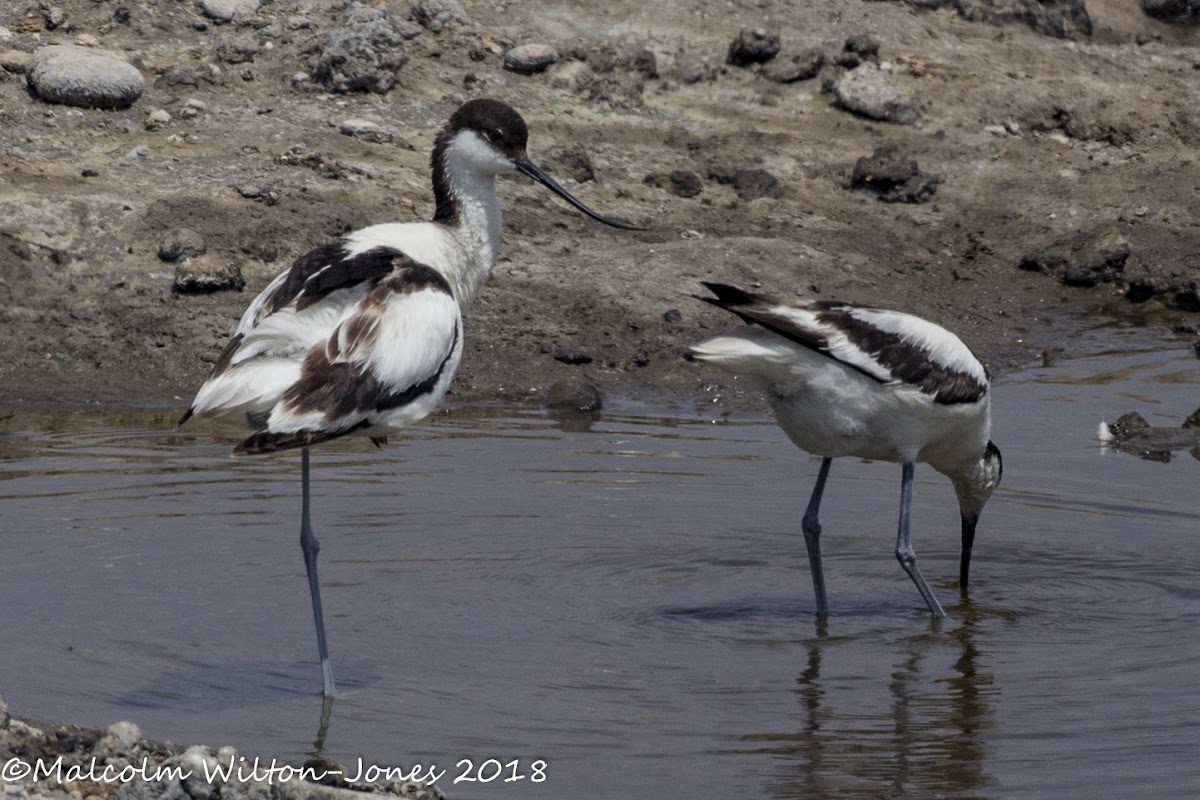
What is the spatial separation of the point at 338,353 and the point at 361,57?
20.4 ft

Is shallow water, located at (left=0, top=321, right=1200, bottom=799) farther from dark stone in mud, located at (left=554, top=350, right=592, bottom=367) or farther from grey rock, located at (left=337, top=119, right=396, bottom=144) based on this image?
grey rock, located at (left=337, top=119, right=396, bottom=144)

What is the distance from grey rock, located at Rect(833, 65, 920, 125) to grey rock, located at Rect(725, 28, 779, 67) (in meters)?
0.52

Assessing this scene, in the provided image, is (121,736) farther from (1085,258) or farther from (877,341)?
(1085,258)

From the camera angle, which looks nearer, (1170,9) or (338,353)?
(338,353)

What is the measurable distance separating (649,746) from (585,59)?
780 centimetres

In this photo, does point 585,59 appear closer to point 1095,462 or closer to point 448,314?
point 1095,462

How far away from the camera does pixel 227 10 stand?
11.6 m

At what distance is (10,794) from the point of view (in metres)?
3.84

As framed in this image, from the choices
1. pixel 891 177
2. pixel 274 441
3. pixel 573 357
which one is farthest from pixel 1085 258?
pixel 274 441

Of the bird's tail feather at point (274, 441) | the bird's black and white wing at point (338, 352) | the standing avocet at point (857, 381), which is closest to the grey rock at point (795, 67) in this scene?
the standing avocet at point (857, 381)

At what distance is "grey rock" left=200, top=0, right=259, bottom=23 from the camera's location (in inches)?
458

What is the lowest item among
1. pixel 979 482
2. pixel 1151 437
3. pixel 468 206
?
pixel 1151 437

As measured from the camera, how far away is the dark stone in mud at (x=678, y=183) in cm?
1108

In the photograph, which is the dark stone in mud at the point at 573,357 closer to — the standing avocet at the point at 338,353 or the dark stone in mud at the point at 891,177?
the dark stone in mud at the point at 891,177
